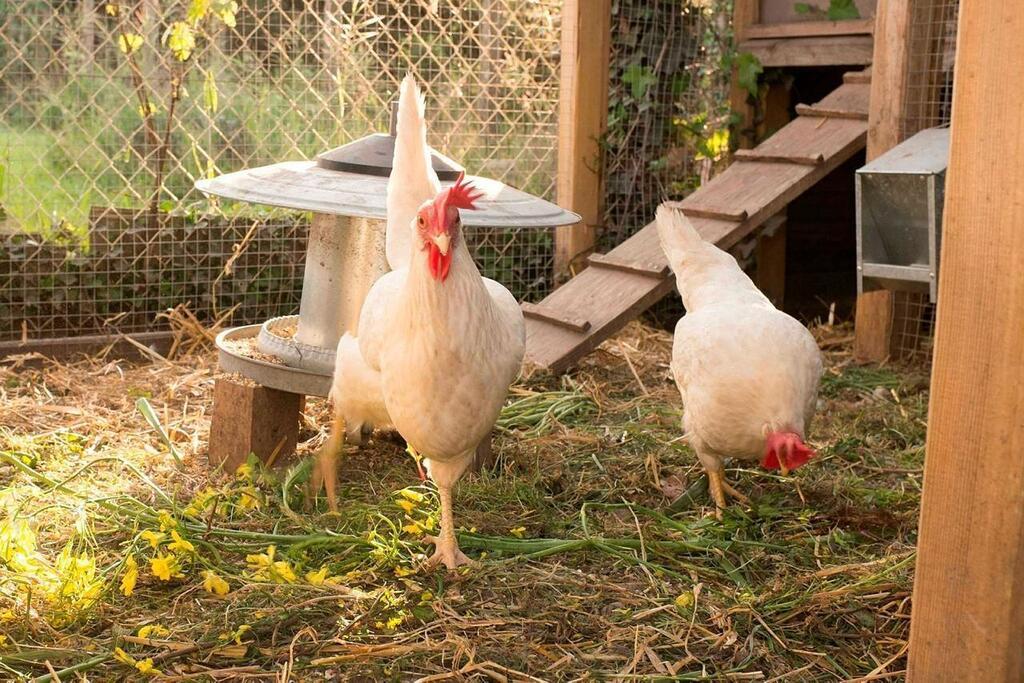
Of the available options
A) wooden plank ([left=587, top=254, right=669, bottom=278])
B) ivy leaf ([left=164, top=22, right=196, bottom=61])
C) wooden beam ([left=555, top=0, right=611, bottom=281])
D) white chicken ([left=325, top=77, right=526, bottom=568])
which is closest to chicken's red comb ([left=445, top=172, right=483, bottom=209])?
white chicken ([left=325, top=77, right=526, bottom=568])

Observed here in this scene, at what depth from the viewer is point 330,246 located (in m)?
3.64

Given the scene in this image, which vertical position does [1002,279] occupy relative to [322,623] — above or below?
above

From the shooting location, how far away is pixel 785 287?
21.6 ft

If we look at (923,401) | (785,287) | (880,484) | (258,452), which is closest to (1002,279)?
(880,484)

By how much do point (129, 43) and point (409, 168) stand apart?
269 cm

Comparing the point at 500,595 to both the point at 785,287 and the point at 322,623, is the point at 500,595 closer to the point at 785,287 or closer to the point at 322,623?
the point at 322,623

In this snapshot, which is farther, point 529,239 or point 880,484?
point 529,239

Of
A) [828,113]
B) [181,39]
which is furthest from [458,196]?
[828,113]

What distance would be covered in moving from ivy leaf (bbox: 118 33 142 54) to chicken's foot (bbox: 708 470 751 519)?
139 inches

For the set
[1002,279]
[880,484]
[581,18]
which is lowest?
[880,484]

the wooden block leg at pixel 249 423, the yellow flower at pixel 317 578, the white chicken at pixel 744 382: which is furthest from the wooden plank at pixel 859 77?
the yellow flower at pixel 317 578

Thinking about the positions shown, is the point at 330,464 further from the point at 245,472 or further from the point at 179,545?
the point at 179,545

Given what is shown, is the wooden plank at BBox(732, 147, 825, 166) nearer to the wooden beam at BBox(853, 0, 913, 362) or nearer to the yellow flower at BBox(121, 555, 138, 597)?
the wooden beam at BBox(853, 0, 913, 362)

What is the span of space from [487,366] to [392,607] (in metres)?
0.65
